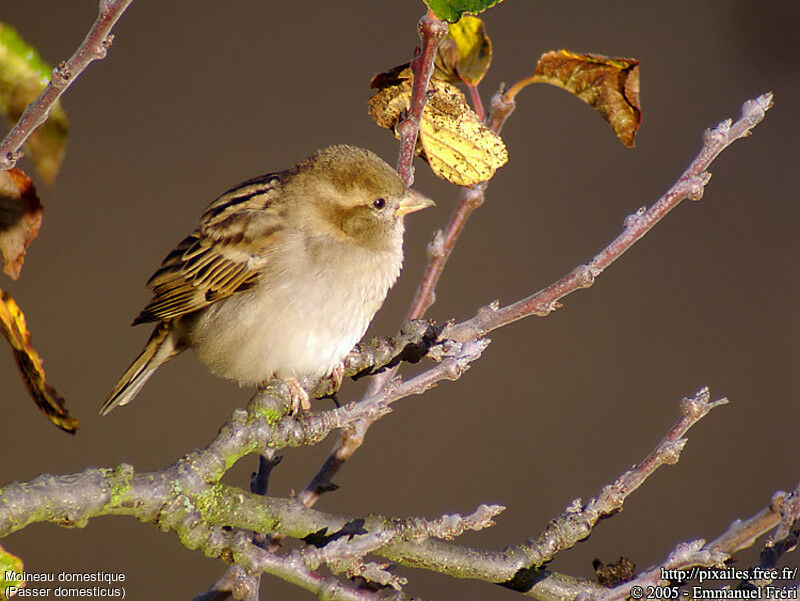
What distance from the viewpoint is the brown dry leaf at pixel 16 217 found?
0.78 metres

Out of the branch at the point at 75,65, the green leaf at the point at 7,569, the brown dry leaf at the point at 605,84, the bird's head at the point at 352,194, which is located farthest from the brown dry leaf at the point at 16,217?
the bird's head at the point at 352,194

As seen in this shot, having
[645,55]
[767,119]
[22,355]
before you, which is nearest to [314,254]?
[22,355]

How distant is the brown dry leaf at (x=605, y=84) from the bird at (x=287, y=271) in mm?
517

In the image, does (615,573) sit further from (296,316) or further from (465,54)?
(296,316)

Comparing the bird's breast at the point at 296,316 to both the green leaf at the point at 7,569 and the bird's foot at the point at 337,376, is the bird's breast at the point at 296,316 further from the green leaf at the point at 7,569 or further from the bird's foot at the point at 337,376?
the green leaf at the point at 7,569

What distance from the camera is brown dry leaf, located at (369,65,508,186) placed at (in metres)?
0.89

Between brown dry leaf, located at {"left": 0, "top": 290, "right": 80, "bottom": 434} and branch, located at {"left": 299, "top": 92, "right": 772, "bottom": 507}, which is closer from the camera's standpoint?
brown dry leaf, located at {"left": 0, "top": 290, "right": 80, "bottom": 434}

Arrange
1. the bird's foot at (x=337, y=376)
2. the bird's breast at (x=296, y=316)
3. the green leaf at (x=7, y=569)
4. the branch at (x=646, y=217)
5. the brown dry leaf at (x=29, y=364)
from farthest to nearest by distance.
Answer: the bird's breast at (x=296, y=316)
the bird's foot at (x=337, y=376)
the branch at (x=646, y=217)
the brown dry leaf at (x=29, y=364)
the green leaf at (x=7, y=569)

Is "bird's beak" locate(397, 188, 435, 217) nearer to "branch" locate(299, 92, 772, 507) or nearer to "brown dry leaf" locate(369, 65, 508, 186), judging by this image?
"branch" locate(299, 92, 772, 507)

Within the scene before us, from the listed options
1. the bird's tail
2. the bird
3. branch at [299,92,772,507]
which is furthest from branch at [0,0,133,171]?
the bird's tail

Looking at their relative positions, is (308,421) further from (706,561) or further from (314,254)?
(314,254)

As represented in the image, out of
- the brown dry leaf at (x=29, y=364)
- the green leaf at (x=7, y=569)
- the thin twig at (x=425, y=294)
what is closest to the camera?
the green leaf at (x=7, y=569)

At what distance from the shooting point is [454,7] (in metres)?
0.65

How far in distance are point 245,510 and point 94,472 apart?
14 centimetres
